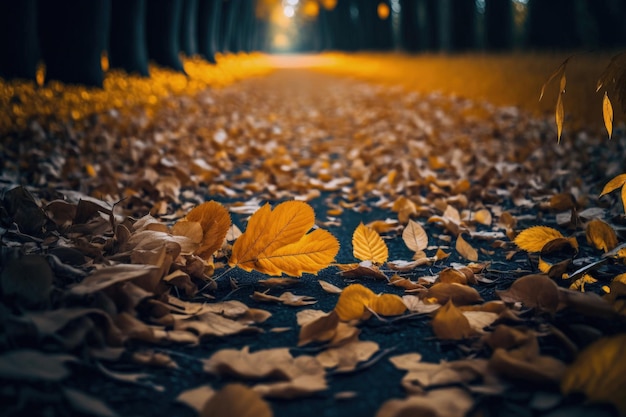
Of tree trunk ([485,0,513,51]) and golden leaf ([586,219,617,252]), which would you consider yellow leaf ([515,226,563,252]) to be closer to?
golden leaf ([586,219,617,252])

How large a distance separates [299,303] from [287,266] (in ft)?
0.53

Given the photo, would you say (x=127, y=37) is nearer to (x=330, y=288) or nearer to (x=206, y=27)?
(x=330, y=288)

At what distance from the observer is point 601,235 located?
2275 mm

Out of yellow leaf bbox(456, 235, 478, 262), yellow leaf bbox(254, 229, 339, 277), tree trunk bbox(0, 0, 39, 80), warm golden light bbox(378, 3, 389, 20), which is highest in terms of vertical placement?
warm golden light bbox(378, 3, 389, 20)

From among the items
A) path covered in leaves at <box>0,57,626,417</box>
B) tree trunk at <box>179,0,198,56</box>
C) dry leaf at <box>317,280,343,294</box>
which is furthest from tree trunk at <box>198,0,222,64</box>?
dry leaf at <box>317,280,343,294</box>

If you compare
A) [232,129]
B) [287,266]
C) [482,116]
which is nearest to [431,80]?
[482,116]

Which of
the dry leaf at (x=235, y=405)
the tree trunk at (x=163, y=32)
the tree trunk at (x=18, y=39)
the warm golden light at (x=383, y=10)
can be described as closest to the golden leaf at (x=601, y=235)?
the dry leaf at (x=235, y=405)

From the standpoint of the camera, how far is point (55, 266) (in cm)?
162

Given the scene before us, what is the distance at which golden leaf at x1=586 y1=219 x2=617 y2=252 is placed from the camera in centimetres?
223

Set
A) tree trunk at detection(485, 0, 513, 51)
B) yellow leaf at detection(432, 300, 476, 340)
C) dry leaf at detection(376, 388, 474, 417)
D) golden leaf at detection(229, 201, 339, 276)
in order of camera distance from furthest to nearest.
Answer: tree trunk at detection(485, 0, 513, 51) → golden leaf at detection(229, 201, 339, 276) → yellow leaf at detection(432, 300, 476, 340) → dry leaf at detection(376, 388, 474, 417)

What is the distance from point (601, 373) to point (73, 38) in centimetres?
764

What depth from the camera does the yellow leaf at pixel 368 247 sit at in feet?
7.29

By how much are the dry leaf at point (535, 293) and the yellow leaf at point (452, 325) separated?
9.8 inches

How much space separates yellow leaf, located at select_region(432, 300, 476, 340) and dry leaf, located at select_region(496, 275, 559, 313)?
0.82ft
